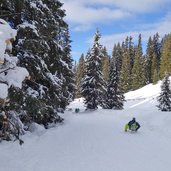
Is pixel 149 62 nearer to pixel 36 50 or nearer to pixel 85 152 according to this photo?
pixel 85 152

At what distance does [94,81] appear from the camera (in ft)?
158

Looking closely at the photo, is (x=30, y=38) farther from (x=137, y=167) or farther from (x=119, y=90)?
(x=119, y=90)

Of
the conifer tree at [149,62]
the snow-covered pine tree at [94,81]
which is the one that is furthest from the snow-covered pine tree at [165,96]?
the conifer tree at [149,62]

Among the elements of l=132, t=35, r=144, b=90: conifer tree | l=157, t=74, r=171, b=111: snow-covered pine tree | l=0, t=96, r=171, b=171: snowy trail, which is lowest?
l=0, t=96, r=171, b=171: snowy trail

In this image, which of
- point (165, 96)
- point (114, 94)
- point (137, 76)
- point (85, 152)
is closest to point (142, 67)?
point (137, 76)

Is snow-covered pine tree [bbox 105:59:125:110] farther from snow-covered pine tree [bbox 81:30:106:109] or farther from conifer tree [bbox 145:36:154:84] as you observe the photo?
conifer tree [bbox 145:36:154:84]

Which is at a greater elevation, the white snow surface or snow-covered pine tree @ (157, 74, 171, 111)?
snow-covered pine tree @ (157, 74, 171, 111)

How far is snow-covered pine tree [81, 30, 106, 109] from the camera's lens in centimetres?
4831

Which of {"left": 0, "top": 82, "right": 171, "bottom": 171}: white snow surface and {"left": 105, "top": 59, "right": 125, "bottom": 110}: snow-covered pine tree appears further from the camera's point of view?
{"left": 105, "top": 59, "right": 125, "bottom": 110}: snow-covered pine tree

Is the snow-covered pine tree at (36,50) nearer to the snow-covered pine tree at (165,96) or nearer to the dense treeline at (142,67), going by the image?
the snow-covered pine tree at (165,96)

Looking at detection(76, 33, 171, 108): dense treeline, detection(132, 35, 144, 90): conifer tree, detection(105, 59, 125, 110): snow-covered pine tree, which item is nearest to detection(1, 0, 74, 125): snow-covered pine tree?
detection(105, 59, 125, 110): snow-covered pine tree

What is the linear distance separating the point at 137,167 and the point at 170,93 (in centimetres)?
3156

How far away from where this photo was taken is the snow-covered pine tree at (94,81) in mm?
48312

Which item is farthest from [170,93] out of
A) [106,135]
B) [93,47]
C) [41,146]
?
[41,146]
